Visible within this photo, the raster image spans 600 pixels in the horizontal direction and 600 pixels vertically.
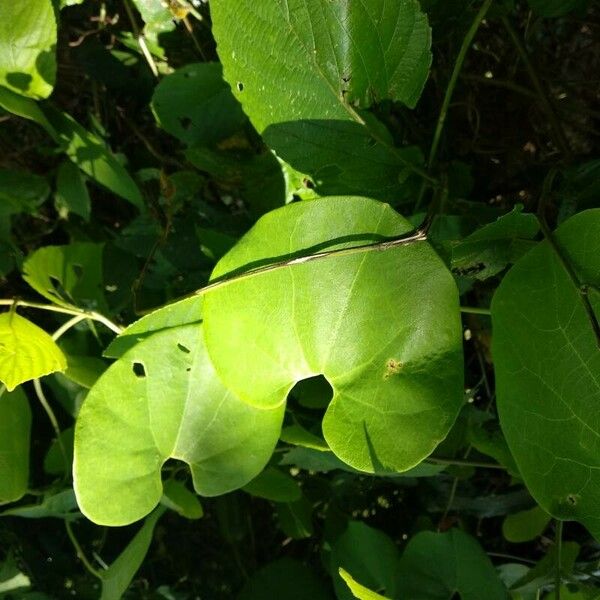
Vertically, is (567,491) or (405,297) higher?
(405,297)

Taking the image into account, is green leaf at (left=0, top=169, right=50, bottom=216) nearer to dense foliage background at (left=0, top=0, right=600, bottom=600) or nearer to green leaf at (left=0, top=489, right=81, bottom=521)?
dense foliage background at (left=0, top=0, right=600, bottom=600)

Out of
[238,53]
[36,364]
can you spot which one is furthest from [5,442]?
[238,53]

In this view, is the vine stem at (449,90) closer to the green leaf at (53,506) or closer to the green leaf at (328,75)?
the green leaf at (328,75)

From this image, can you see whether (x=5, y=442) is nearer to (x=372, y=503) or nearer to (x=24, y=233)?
(x=24, y=233)

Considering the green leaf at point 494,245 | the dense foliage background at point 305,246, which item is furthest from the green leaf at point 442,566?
the green leaf at point 494,245

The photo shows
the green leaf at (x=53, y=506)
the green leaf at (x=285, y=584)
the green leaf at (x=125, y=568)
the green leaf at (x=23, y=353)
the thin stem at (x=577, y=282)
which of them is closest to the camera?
the thin stem at (x=577, y=282)
